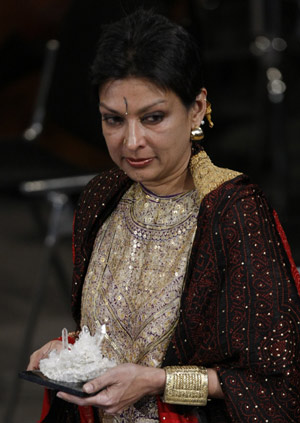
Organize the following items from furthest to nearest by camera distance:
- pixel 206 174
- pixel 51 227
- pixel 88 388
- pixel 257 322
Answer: pixel 51 227
pixel 206 174
pixel 257 322
pixel 88 388

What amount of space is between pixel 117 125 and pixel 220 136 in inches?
146

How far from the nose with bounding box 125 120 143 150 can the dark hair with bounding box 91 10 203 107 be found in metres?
0.09

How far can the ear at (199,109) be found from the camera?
198 cm

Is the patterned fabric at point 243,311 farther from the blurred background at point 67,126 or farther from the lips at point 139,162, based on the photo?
the blurred background at point 67,126

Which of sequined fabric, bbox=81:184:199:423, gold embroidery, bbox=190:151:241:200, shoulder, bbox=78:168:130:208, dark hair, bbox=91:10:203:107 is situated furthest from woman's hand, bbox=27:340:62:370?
dark hair, bbox=91:10:203:107

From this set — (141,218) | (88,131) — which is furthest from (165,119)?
(88,131)

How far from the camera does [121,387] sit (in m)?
1.87

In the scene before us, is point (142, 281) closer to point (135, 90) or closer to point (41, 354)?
point (41, 354)

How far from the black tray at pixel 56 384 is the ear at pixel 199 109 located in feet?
1.78

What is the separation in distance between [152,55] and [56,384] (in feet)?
2.00

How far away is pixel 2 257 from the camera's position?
18.9 ft

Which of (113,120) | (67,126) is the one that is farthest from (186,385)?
(67,126)

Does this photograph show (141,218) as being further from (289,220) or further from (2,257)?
(2,257)

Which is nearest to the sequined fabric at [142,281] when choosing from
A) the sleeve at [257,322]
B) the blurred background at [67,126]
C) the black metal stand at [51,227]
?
the sleeve at [257,322]
